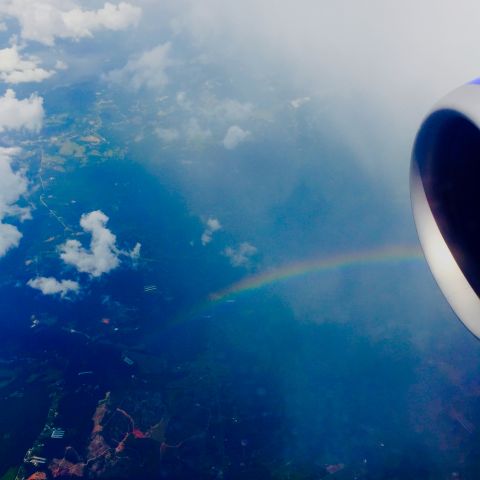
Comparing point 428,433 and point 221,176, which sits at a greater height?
point 428,433

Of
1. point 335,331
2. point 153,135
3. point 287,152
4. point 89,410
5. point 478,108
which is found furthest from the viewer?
point 153,135

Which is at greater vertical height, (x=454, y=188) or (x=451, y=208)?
(x=454, y=188)

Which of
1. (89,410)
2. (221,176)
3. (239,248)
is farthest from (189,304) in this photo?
(221,176)

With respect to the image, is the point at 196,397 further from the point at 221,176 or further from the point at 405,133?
the point at 405,133

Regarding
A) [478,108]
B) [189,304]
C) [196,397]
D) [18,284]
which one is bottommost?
[18,284]

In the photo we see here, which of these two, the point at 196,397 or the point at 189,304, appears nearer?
the point at 196,397

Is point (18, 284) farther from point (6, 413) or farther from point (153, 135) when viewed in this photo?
point (153, 135)

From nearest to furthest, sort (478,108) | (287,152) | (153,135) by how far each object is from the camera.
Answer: (478,108)
(287,152)
(153,135)
